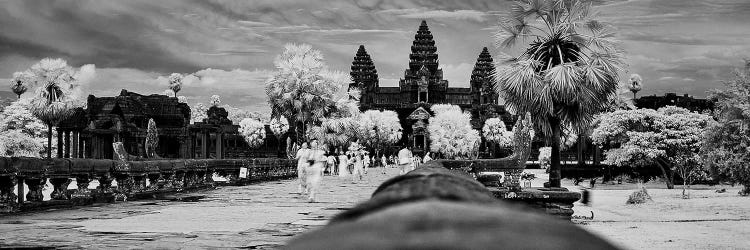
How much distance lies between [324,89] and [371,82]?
144 metres

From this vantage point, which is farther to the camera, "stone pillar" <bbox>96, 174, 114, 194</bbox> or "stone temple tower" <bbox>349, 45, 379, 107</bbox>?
"stone temple tower" <bbox>349, 45, 379, 107</bbox>

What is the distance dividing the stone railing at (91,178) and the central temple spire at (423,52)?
544 ft

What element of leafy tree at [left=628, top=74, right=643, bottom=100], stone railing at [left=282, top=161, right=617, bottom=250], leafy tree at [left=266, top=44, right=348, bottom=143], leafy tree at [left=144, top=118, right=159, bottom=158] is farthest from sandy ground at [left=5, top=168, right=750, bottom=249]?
leafy tree at [left=628, top=74, right=643, bottom=100]

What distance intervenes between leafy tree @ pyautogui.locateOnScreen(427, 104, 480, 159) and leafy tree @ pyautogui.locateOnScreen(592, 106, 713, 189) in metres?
91.2

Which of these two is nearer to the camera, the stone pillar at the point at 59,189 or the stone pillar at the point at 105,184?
the stone pillar at the point at 59,189

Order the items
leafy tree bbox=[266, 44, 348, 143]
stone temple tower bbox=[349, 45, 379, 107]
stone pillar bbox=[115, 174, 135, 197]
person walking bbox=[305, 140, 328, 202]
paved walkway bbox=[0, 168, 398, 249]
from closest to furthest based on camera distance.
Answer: paved walkway bbox=[0, 168, 398, 249], stone pillar bbox=[115, 174, 135, 197], person walking bbox=[305, 140, 328, 202], leafy tree bbox=[266, 44, 348, 143], stone temple tower bbox=[349, 45, 379, 107]

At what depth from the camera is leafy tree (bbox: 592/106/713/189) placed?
1508 inches

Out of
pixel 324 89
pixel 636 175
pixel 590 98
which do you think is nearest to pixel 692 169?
pixel 636 175

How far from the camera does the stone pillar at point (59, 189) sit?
52.3ft

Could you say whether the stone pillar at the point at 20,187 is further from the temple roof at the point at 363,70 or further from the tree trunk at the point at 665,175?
the temple roof at the point at 363,70

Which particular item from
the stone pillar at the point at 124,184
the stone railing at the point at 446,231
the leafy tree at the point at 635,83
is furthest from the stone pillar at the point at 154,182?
the leafy tree at the point at 635,83

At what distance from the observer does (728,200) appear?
28.0 metres

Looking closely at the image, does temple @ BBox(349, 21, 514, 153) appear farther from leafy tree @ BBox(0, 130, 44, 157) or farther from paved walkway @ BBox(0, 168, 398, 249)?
paved walkway @ BBox(0, 168, 398, 249)

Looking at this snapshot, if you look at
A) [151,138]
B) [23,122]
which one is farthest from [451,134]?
[151,138]
